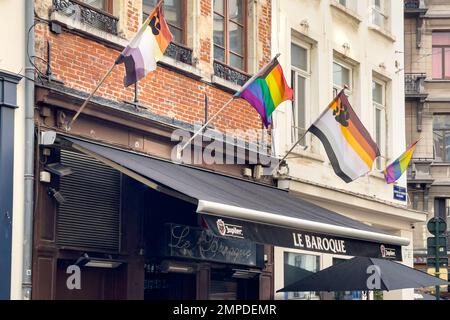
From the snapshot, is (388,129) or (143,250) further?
(388,129)

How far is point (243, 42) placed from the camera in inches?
737

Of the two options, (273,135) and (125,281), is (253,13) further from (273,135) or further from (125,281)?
(125,281)

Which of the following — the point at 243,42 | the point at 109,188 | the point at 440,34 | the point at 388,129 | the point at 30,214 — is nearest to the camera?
the point at 30,214

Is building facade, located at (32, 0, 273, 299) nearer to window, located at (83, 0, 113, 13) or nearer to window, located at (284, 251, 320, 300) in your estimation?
window, located at (83, 0, 113, 13)

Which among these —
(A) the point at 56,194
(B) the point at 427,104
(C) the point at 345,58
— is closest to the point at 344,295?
(C) the point at 345,58

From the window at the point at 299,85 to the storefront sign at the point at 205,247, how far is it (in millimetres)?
3411

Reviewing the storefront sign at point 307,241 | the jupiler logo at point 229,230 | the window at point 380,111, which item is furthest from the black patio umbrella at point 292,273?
the jupiler logo at point 229,230

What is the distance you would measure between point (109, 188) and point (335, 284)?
473cm

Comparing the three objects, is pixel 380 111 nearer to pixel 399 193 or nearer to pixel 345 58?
pixel 399 193

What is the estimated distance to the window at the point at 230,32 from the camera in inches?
702

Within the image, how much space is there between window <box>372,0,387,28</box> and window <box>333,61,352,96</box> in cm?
199

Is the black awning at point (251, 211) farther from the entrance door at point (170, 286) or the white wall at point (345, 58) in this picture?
the white wall at point (345, 58)

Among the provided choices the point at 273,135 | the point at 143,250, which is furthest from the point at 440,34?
the point at 143,250

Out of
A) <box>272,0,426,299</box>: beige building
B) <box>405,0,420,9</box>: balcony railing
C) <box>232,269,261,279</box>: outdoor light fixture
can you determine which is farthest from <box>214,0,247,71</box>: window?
<box>405,0,420,9</box>: balcony railing
